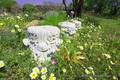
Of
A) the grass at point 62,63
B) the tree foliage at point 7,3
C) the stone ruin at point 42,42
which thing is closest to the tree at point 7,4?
the tree foliage at point 7,3

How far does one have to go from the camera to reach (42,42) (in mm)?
5766

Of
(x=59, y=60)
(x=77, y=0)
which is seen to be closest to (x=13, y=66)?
(x=59, y=60)

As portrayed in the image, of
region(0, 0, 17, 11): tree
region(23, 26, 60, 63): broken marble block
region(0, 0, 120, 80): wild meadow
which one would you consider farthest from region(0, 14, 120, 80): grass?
region(0, 0, 17, 11): tree

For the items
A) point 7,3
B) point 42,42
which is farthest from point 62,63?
point 7,3

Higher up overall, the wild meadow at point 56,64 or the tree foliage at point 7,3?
the wild meadow at point 56,64

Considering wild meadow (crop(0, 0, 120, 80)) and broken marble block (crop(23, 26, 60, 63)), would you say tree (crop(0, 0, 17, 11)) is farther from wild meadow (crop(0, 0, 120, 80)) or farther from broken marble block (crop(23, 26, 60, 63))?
broken marble block (crop(23, 26, 60, 63))

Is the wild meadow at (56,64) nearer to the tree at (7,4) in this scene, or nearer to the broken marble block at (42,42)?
the broken marble block at (42,42)

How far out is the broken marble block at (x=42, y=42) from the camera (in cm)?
573

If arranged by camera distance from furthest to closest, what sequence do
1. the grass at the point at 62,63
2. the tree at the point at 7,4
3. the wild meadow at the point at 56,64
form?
the tree at the point at 7,4
the grass at the point at 62,63
the wild meadow at the point at 56,64

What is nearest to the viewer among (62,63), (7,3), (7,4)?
(62,63)

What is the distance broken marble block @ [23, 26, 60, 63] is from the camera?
5.73 meters

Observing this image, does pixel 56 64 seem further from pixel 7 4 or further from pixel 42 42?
pixel 7 4

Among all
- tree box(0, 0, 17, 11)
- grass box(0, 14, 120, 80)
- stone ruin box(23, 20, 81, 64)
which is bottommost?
tree box(0, 0, 17, 11)

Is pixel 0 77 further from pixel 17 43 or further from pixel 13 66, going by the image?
pixel 17 43
